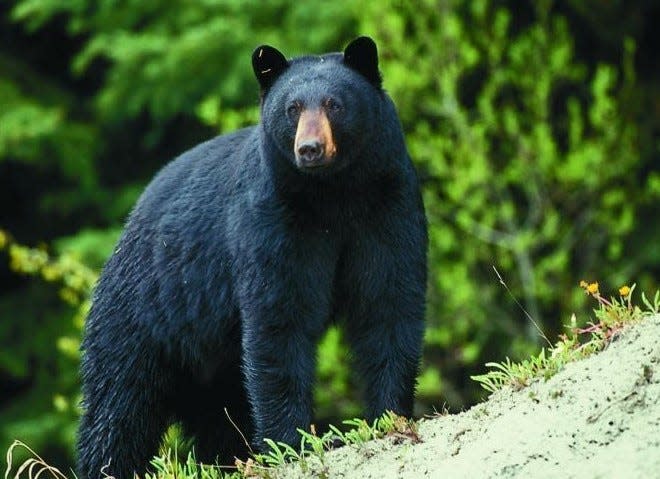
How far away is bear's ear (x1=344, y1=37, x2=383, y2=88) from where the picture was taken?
5410 millimetres

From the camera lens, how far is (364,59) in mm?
5441

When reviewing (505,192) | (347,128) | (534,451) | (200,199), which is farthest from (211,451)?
(505,192)

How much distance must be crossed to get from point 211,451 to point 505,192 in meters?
6.30

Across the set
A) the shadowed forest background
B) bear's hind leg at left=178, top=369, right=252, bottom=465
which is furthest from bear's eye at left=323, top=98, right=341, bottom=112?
the shadowed forest background

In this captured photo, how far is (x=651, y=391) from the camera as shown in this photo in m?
3.81

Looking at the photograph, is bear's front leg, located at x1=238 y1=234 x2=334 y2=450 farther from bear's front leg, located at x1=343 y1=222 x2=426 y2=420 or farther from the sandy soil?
the sandy soil

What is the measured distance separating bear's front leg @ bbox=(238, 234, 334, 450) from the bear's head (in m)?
0.38

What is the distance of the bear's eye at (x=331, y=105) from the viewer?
526cm

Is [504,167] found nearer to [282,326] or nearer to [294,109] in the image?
[294,109]

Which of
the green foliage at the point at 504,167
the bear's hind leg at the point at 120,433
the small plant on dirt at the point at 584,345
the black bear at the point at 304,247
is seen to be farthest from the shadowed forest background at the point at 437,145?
the small plant on dirt at the point at 584,345

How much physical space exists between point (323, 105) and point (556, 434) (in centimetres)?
194

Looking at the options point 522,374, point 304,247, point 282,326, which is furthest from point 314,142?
point 522,374

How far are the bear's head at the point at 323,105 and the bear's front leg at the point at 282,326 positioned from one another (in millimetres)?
378

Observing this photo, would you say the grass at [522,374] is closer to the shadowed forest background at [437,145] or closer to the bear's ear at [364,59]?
the bear's ear at [364,59]
